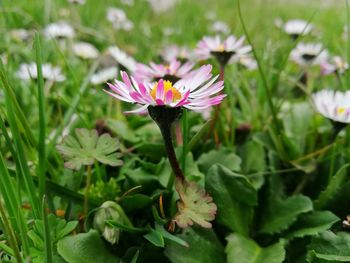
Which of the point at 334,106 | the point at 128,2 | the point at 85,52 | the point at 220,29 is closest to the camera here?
the point at 334,106

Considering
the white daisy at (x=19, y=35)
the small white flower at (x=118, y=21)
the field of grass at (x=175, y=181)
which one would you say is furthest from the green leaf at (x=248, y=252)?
the small white flower at (x=118, y=21)

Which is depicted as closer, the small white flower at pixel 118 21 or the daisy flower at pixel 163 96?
the daisy flower at pixel 163 96

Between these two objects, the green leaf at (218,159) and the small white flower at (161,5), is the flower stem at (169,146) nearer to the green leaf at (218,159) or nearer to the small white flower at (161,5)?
the green leaf at (218,159)

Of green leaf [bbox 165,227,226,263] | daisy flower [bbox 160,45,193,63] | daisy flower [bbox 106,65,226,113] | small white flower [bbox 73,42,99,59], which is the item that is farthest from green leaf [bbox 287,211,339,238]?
small white flower [bbox 73,42,99,59]

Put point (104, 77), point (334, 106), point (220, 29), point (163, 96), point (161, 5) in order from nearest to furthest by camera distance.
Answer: point (163, 96) < point (334, 106) < point (104, 77) < point (220, 29) < point (161, 5)

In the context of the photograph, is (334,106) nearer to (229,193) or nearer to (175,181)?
(229,193)

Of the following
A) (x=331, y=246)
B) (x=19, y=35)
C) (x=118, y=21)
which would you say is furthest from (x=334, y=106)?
(x=118, y=21)
